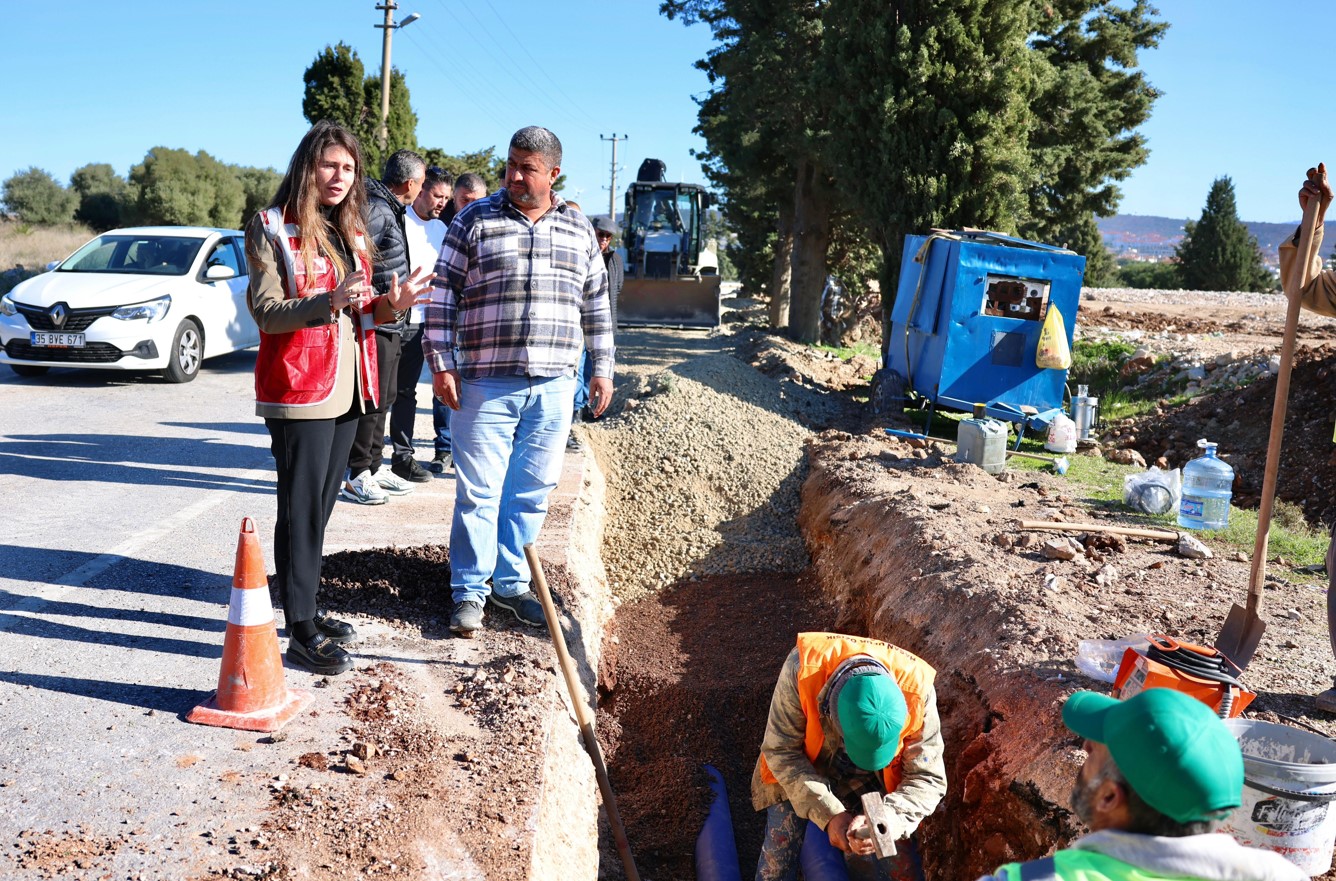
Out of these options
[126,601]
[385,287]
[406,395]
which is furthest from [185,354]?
[126,601]

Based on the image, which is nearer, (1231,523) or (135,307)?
(1231,523)

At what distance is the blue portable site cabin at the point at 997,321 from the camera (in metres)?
11.1

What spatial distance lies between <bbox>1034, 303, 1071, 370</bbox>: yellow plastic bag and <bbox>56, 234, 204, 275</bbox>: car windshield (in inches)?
381

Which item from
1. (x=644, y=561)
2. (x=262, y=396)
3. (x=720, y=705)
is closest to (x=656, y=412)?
(x=644, y=561)

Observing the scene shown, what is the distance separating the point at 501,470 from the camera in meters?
4.50

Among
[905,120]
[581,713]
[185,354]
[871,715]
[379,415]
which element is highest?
[905,120]

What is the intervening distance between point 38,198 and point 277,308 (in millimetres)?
43800

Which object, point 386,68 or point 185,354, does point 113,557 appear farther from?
point 386,68

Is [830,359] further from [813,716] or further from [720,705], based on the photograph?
[813,716]

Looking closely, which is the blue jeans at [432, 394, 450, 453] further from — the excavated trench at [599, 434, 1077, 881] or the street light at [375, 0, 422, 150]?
the street light at [375, 0, 422, 150]

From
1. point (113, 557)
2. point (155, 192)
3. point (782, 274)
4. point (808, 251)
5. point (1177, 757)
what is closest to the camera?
point (1177, 757)

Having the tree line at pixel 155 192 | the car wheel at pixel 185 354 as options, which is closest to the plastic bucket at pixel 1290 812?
the car wheel at pixel 185 354

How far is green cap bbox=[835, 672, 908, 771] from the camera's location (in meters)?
3.26

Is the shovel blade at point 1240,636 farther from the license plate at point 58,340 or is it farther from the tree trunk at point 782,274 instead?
the tree trunk at point 782,274
